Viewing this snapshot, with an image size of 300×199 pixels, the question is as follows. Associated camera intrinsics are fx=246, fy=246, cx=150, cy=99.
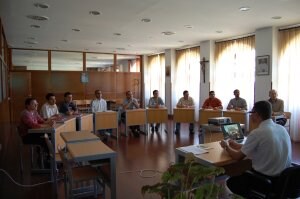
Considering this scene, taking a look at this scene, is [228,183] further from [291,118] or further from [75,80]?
[75,80]

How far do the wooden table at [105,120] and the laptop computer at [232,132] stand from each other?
406 centimetres

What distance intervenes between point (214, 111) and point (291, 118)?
181 cm

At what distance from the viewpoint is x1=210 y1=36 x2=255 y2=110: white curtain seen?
6.83 m

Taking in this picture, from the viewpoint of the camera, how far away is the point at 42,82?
958 centimetres

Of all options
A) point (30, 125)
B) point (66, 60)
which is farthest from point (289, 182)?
point (66, 60)

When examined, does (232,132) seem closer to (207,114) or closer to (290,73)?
(207,114)

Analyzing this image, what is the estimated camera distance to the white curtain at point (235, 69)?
22.4ft

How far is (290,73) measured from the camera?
5883 mm

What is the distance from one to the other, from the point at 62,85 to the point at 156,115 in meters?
4.77

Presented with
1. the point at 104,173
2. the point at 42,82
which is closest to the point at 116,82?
the point at 42,82

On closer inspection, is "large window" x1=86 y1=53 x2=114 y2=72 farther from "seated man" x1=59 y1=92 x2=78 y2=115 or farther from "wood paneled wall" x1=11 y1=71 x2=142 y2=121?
Result: "seated man" x1=59 y1=92 x2=78 y2=115

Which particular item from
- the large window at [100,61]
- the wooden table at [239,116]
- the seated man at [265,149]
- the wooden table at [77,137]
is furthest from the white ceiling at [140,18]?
the large window at [100,61]

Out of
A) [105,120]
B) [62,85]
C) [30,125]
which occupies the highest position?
[62,85]

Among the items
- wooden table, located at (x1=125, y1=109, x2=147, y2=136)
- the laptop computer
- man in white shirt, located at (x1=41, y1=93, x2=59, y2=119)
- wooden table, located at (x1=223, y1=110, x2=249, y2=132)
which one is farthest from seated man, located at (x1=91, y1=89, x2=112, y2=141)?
the laptop computer
